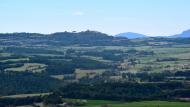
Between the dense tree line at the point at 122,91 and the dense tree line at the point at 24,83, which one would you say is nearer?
the dense tree line at the point at 122,91

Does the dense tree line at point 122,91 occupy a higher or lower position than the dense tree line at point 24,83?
higher

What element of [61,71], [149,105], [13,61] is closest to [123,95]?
[149,105]

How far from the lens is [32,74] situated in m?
143

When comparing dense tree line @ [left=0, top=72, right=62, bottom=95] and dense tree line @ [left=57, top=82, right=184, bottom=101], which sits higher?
dense tree line @ [left=57, top=82, right=184, bottom=101]

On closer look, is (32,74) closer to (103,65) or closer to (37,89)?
(37,89)

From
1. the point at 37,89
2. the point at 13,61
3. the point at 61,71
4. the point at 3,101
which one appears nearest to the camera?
the point at 3,101

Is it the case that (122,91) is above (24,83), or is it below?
above

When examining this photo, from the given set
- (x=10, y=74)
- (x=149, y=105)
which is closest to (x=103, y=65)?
(x=10, y=74)

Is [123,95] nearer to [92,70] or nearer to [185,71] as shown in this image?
[185,71]

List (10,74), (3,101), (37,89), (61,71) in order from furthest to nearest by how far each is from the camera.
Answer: (61,71), (10,74), (37,89), (3,101)

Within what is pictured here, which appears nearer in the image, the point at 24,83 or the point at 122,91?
the point at 122,91

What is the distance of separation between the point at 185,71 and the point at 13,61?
197ft

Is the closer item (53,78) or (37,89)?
(37,89)

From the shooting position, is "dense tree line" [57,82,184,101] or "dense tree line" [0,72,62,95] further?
"dense tree line" [0,72,62,95]
